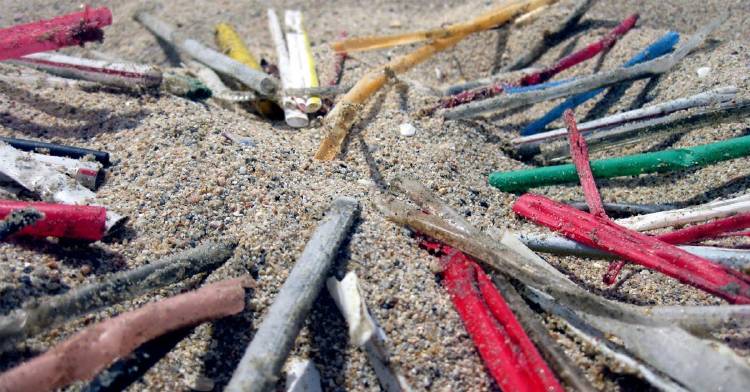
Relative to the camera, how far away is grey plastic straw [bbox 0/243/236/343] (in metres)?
1.77

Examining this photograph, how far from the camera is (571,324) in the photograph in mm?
2096

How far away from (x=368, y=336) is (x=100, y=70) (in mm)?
2637

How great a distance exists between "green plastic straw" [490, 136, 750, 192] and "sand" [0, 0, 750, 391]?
0.10 meters

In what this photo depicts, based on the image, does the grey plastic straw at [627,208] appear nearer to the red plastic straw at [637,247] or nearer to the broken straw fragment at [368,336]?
the red plastic straw at [637,247]

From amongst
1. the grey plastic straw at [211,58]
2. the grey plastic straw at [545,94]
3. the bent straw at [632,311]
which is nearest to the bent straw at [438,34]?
the grey plastic straw at [211,58]

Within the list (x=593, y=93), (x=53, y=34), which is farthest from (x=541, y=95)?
(x=53, y=34)

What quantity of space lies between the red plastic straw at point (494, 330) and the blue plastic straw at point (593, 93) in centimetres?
158

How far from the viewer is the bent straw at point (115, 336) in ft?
5.38

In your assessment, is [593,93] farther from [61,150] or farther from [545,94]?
[61,150]

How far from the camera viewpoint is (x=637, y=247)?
226 centimetres

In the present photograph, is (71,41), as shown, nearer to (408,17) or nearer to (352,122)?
(352,122)

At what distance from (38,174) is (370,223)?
1522 millimetres

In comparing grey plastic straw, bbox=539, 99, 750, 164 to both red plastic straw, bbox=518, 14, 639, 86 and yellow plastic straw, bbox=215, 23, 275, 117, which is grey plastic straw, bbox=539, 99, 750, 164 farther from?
yellow plastic straw, bbox=215, 23, 275, 117

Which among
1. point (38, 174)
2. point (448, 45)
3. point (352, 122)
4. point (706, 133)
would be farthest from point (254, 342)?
point (448, 45)
